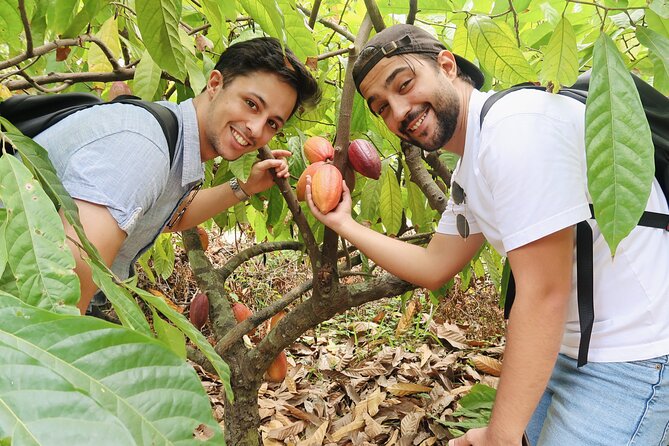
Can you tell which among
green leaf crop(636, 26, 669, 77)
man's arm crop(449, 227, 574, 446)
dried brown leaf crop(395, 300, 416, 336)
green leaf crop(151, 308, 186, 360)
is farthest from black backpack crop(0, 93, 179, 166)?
A: dried brown leaf crop(395, 300, 416, 336)

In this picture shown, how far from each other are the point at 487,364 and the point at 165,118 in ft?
7.12

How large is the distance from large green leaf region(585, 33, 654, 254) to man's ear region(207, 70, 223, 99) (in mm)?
930

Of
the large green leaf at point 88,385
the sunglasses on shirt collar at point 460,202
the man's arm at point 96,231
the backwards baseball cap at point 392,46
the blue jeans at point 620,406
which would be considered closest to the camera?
the large green leaf at point 88,385

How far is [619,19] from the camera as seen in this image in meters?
1.25

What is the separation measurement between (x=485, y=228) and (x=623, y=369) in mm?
394

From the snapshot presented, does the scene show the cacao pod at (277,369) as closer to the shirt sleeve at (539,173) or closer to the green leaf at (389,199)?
the green leaf at (389,199)

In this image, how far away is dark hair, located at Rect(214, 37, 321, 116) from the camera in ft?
4.11

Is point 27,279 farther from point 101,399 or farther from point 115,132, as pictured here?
point 115,132

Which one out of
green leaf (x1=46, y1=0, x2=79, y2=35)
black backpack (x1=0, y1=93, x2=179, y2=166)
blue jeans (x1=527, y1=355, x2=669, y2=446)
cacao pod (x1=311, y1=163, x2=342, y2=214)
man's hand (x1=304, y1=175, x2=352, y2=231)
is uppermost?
green leaf (x1=46, y1=0, x2=79, y2=35)

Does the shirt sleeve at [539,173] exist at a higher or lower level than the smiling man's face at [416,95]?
lower

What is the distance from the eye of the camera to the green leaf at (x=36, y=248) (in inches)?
16.3

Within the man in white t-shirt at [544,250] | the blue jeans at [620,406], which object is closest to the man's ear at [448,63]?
the man in white t-shirt at [544,250]

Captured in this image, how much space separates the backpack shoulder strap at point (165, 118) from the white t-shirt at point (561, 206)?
67cm

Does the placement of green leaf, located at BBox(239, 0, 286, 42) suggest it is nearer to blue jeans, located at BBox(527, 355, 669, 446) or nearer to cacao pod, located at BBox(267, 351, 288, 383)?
blue jeans, located at BBox(527, 355, 669, 446)
